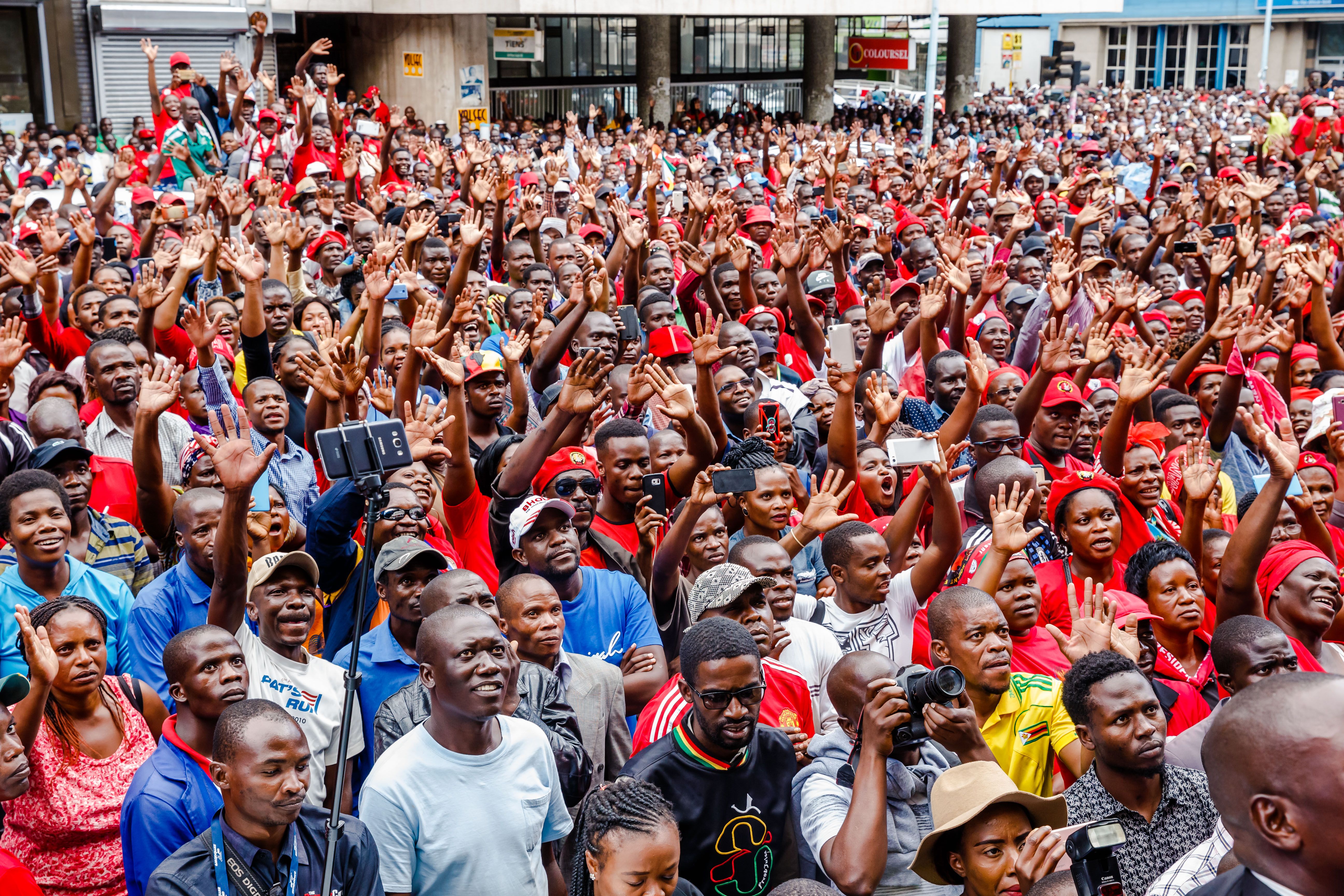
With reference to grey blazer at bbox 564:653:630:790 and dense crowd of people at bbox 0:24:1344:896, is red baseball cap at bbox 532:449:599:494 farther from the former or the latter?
grey blazer at bbox 564:653:630:790

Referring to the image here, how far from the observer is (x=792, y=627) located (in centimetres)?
415

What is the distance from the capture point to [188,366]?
640 cm

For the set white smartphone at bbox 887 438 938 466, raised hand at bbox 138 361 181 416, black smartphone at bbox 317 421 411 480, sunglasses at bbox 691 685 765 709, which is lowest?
sunglasses at bbox 691 685 765 709

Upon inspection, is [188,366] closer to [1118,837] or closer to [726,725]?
[726,725]

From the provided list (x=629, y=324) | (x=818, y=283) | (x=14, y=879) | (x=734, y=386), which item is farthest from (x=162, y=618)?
(x=818, y=283)

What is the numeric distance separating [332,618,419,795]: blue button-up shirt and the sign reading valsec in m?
21.2

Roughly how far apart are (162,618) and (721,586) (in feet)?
5.44

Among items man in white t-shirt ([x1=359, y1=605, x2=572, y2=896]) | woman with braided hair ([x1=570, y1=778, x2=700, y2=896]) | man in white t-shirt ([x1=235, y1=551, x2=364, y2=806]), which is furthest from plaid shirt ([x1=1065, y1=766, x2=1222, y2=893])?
man in white t-shirt ([x1=235, y1=551, x2=364, y2=806])

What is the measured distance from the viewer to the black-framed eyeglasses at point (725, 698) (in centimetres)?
327

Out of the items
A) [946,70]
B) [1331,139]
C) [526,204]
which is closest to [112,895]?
[526,204]

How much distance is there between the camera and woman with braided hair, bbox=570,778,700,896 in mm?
2768

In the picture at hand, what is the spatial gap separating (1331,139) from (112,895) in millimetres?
15302

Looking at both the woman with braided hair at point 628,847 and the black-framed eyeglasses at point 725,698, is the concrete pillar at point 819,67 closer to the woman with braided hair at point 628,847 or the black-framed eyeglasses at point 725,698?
the black-framed eyeglasses at point 725,698

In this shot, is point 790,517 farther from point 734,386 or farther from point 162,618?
point 162,618
